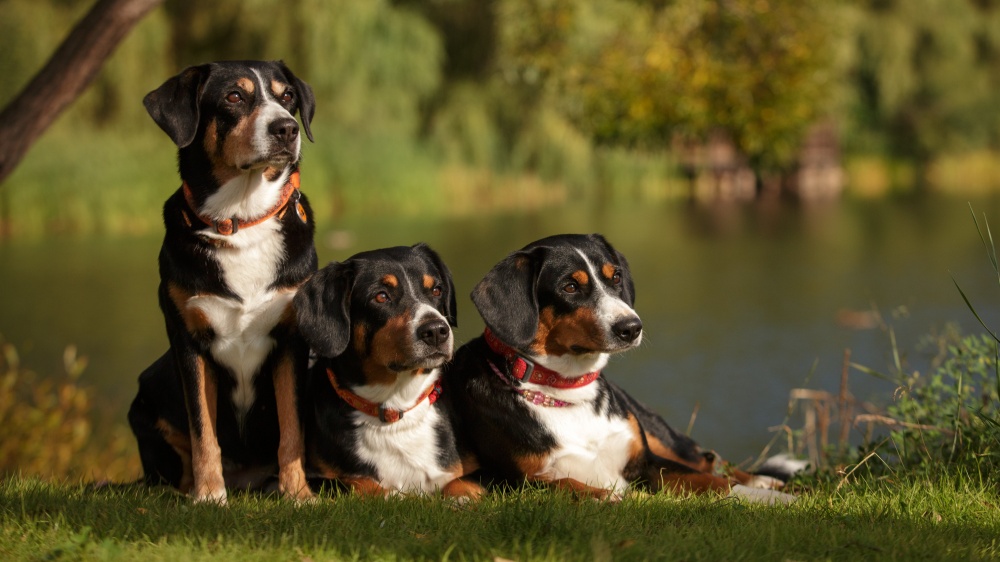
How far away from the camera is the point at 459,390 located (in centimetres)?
481

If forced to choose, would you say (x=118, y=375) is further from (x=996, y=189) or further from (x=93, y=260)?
(x=996, y=189)

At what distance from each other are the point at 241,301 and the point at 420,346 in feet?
A: 2.34

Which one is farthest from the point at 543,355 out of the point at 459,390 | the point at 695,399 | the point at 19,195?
the point at 19,195

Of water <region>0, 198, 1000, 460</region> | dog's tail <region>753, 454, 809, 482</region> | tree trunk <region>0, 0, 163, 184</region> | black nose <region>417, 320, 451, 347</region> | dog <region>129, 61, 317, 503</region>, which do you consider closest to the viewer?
black nose <region>417, 320, 451, 347</region>

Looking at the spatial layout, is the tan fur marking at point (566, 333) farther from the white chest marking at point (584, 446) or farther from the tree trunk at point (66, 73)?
the tree trunk at point (66, 73)

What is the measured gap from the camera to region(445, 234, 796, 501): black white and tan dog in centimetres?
450

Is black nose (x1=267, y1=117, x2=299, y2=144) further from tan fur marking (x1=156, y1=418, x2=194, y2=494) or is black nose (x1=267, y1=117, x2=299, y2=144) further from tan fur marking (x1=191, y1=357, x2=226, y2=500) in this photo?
tan fur marking (x1=156, y1=418, x2=194, y2=494)

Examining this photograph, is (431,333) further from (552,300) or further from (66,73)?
(66,73)

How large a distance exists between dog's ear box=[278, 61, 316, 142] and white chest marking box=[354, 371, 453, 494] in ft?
3.70

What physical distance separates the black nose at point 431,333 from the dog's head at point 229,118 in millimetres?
812

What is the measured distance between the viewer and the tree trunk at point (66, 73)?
618 centimetres

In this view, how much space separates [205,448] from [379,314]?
83 centimetres

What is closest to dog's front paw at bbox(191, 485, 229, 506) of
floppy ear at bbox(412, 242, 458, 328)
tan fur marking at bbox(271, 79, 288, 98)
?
floppy ear at bbox(412, 242, 458, 328)

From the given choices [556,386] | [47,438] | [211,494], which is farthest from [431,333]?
[47,438]
